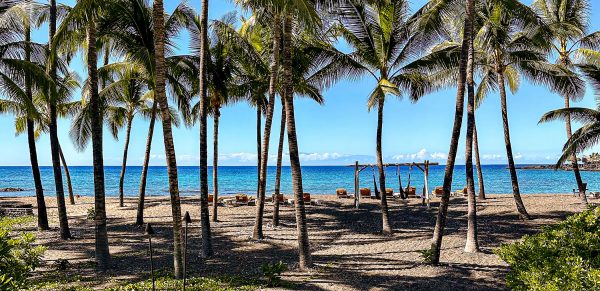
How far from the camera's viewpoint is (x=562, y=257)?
5.19m

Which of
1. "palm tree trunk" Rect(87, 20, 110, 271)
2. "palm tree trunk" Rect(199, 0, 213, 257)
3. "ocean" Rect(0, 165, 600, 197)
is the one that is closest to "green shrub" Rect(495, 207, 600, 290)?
"palm tree trunk" Rect(199, 0, 213, 257)

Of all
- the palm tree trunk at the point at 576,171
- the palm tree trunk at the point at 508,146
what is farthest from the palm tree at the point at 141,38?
the palm tree trunk at the point at 576,171

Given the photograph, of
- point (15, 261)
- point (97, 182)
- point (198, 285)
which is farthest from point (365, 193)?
point (15, 261)

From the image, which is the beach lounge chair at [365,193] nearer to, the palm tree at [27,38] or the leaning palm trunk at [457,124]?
the leaning palm trunk at [457,124]

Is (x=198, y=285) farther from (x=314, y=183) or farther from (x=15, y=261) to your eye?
(x=314, y=183)

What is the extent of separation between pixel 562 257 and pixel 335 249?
333 inches

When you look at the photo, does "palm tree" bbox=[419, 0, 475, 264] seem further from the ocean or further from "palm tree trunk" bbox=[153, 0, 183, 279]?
→ the ocean

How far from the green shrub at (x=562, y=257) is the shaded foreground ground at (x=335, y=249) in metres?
2.87

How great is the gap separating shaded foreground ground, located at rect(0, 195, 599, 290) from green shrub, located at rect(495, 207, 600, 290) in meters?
2.87

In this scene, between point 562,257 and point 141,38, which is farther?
point 141,38

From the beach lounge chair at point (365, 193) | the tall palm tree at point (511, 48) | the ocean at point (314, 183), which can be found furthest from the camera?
the ocean at point (314, 183)

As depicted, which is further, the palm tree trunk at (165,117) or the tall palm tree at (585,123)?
the tall palm tree at (585,123)

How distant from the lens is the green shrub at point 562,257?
4484mm

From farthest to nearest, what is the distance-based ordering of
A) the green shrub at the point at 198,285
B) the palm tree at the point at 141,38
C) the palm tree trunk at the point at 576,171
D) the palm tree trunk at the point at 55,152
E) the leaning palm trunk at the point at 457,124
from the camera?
the palm tree trunk at the point at 576,171, the palm tree trunk at the point at 55,152, the palm tree at the point at 141,38, the leaning palm trunk at the point at 457,124, the green shrub at the point at 198,285
